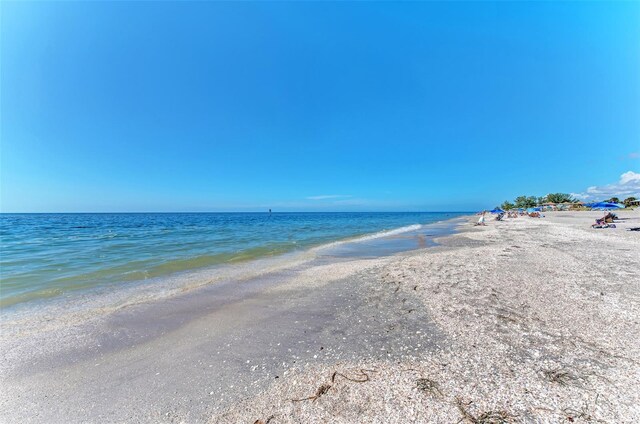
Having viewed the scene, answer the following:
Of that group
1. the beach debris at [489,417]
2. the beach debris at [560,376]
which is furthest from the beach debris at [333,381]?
the beach debris at [560,376]

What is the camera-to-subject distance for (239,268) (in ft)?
39.0

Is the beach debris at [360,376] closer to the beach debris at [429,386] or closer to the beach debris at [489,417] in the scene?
the beach debris at [429,386]

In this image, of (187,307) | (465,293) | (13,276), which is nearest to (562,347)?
(465,293)

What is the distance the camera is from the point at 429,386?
335 cm

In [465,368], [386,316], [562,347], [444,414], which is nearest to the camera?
[444,414]

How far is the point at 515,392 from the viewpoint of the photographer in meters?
3.16

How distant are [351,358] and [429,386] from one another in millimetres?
1255

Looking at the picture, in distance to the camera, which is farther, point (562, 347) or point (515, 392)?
point (562, 347)

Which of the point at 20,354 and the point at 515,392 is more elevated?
the point at 515,392

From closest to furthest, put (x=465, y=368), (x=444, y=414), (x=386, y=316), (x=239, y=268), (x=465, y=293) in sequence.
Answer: (x=444, y=414)
(x=465, y=368)
(x=386, y=316)
(x=465, y=293)
(x=239, y=268)

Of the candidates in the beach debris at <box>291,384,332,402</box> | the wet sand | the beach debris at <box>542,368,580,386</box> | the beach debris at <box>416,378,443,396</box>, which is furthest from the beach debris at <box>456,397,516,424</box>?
the beach debris at <box>291,384,332,402</box>

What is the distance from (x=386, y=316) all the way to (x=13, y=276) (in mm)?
14392

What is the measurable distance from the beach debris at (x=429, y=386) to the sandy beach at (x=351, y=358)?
0.06 ft

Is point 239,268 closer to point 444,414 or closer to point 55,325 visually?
point 55,325
